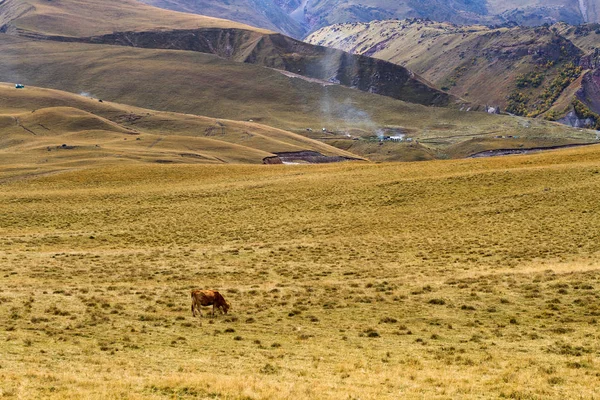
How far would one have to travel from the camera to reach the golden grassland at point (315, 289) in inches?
742

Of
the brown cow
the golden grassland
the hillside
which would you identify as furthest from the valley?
the hillside

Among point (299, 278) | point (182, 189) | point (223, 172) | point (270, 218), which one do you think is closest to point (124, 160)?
point (223, 172)

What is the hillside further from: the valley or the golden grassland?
the golden grassland

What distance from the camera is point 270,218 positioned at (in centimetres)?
6078

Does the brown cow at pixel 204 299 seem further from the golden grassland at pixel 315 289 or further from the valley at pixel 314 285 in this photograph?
the golden grassland at pixel 315 289

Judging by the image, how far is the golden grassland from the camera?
61.9 ft

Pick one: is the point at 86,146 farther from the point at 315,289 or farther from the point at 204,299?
the point at 204,299

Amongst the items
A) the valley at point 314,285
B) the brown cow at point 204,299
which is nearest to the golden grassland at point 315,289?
the valley at point 314,285

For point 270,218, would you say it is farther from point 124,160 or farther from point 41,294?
point 124,160

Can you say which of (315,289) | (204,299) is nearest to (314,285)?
(315,289)

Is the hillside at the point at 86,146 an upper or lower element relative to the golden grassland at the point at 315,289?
lower

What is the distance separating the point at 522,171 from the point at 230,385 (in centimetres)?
6186

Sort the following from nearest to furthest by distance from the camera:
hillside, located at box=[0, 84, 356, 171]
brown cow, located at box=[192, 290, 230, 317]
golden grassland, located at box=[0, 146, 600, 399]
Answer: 1. golden grassland, located at box=[0, 146, 600, 399]
2. brown cow, located at box=[192, 290, 230, 317]
3. hillside, located at box=[0, 84, 356, 171]

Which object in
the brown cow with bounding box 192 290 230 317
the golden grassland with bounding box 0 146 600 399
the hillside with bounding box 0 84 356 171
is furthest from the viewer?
the hillside with bounding box 0 84 356 171
